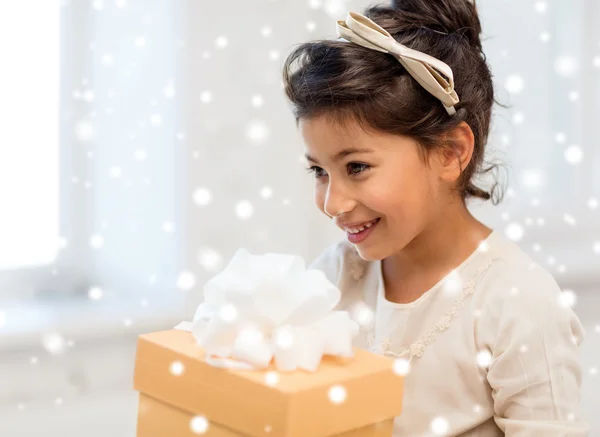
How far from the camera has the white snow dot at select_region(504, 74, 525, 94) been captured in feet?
6.47

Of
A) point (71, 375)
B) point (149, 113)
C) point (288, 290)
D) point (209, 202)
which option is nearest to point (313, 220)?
point (209, 202)

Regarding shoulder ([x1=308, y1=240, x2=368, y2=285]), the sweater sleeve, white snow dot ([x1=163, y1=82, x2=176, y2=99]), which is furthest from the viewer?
white snow dot ([x1=163, y1=82, x2=176, y2=99])

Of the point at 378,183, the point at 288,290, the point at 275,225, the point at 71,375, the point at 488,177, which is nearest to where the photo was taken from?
the point at 288,290

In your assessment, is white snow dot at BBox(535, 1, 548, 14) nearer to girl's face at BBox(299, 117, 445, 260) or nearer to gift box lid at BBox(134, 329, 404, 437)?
girl's face at BBox(299, 117, 445, 260)

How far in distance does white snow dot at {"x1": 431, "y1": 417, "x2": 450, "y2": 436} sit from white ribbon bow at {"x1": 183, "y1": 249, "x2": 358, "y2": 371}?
1.10 ft

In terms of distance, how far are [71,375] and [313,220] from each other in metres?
0.56

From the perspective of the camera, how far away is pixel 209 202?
5.23ft

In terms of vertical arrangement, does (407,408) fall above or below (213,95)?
below

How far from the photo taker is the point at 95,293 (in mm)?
1579

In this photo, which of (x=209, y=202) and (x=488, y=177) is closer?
(x=209, y=202)

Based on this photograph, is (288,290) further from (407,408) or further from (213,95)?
A: (213,95)

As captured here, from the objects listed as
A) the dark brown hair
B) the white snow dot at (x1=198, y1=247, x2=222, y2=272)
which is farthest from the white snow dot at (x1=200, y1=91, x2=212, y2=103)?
Answer: the dark brown hair

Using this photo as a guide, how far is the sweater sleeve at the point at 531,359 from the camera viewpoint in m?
1.08

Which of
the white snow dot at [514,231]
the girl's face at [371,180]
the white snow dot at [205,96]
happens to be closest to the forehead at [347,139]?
the girl's face at [371,180]
